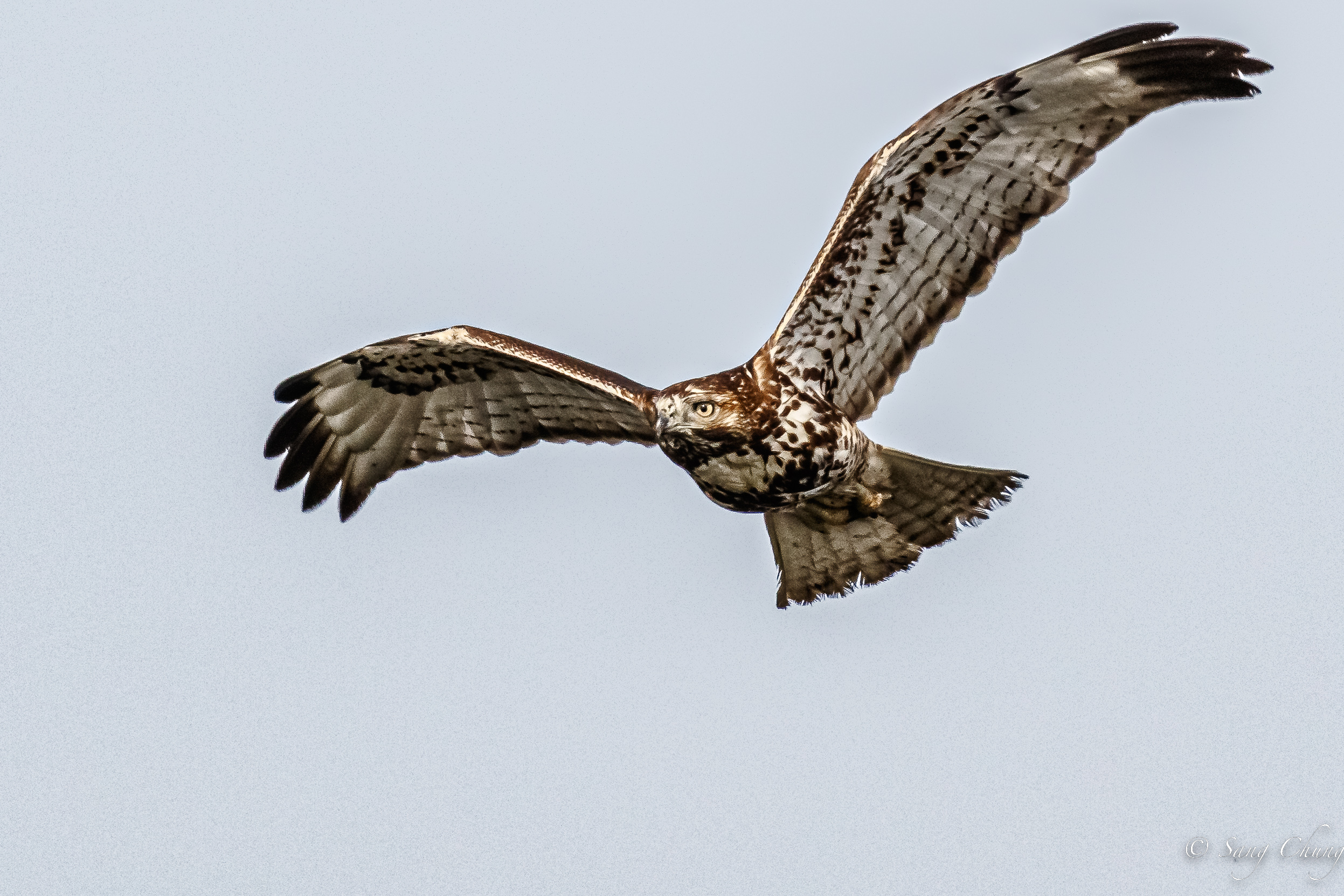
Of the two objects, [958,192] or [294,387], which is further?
[294,387]

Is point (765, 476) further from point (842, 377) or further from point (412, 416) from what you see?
point (412, 416)

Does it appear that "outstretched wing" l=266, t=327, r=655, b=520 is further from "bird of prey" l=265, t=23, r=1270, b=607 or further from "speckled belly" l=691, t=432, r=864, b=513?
"speckled belly" l=691, t=432, r=864, b=513

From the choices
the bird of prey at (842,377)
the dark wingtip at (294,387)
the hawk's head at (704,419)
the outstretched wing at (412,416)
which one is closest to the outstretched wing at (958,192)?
the bird of prey at (842,377)

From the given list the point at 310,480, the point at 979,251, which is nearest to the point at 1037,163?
the point at 979,251

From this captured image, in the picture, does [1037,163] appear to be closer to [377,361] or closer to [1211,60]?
[1211,60]

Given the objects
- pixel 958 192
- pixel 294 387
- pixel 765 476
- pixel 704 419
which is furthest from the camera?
pixel 294 387

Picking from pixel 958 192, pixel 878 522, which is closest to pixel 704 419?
pixel 878 522

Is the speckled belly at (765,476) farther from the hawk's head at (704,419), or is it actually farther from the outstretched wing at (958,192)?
the outstretched wing at (958,192)
